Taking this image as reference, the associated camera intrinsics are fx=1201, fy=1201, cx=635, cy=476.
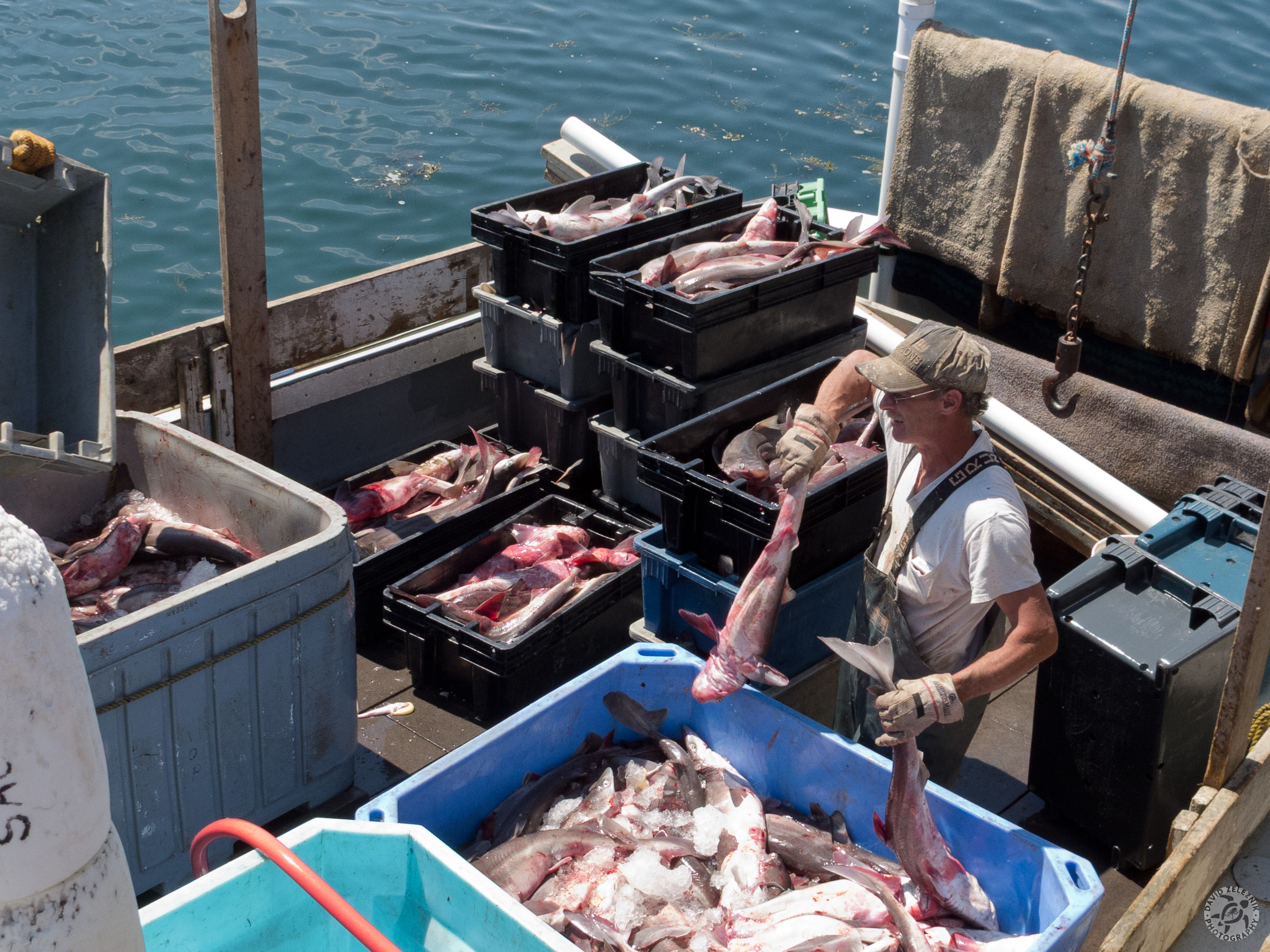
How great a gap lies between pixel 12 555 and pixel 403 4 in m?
15.7

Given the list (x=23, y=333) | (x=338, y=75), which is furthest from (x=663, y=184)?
(x=338, y=75)

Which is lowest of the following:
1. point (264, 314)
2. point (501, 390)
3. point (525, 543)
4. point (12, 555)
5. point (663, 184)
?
point (525, 543)

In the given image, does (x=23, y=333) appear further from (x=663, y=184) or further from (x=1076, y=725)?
(x=1076, y=725)

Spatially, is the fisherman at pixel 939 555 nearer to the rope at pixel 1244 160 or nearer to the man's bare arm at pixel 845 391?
the man's bare arm at pixel 845 391

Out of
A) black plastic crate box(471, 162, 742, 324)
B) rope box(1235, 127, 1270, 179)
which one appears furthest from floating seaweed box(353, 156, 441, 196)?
rope box(1235, 127, 1270, 179)

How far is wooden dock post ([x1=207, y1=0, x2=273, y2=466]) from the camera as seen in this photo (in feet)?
15.0

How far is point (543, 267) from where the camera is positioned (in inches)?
214

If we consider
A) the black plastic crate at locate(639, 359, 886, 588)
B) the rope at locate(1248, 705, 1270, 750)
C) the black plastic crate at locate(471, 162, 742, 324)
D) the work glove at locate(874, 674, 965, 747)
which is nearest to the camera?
the work glove at locate(874, 674, 965, 747)

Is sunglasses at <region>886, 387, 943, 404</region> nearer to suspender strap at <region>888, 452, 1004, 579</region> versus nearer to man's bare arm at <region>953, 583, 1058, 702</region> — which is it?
suspender strap at <region>888, 452, 1004, 579</region>

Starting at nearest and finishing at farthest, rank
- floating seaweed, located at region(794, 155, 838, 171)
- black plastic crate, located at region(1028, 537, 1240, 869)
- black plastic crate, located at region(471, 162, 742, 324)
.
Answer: black plastic crate, located at region(1028, 537, 1240, 869), black plastic crate, located at region(471, 162, 742, 324), floating seaweed, located at region(794, 155, 838, 171)

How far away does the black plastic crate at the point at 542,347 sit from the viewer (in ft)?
17.9

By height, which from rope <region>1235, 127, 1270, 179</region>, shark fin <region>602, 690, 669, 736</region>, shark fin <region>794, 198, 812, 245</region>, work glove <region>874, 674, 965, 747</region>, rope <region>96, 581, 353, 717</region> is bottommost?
shark fin <region>602, 690, 669, 736</region>

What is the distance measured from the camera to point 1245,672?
3.32 meters

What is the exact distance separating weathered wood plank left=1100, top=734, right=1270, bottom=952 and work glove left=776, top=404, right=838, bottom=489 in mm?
1484
